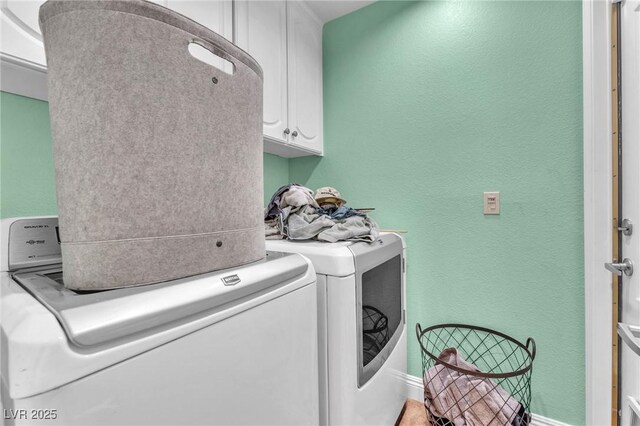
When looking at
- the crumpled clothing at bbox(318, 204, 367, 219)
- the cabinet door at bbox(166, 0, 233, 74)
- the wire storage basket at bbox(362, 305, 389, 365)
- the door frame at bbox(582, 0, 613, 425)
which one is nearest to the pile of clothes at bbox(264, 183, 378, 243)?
the crumpled clothing at bbox(318, 204, 367, 219)

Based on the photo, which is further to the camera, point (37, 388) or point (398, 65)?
point (398, 65)

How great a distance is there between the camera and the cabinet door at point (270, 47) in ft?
4.19

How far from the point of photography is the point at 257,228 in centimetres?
69

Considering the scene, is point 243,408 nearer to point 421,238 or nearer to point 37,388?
point 37,388

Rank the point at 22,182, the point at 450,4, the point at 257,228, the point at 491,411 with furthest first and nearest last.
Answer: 1. the point at 450,4
2. the point at 491,411
3. the point at 22,182
4. the point at 257,228

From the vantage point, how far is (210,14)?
1118mm

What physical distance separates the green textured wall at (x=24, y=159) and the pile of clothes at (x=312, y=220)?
0.80 meters

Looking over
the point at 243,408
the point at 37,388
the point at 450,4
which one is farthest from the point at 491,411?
the point at 450,4

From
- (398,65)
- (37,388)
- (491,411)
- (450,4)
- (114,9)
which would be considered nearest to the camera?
Result: (37,388)

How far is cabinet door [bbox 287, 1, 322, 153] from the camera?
1571mm

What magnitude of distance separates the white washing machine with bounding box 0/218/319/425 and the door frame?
1215mm

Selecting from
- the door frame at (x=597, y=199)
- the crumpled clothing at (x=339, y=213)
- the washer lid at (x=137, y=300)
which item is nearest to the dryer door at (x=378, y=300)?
the crumpled clothing at (x=339, y=213)

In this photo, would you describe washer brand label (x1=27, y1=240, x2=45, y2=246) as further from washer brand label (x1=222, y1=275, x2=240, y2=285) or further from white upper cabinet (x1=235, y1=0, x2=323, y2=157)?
white upper cabinet (x1=235, y1=0, x2=323, y2=157)

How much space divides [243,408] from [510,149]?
148 centimetres
